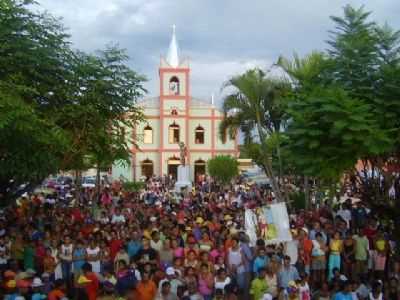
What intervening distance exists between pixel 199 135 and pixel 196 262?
4723 cm

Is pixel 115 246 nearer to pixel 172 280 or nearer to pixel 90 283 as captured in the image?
pixel 90 283

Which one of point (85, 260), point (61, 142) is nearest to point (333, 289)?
point (85, 260)

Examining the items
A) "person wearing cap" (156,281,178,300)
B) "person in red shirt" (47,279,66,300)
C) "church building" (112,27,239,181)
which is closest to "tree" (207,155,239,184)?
"church building" (112,27,239,181)

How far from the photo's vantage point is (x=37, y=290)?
9492 millimetres

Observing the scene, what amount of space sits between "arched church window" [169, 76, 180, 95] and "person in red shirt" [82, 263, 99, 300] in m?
47.3

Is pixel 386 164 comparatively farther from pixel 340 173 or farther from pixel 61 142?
pixel 61 142

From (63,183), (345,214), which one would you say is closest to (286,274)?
(345,214)

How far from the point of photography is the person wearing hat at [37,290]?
9.34 metres

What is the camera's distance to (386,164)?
13.1m

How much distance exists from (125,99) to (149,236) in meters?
4.78

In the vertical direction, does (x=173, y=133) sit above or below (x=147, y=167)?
above

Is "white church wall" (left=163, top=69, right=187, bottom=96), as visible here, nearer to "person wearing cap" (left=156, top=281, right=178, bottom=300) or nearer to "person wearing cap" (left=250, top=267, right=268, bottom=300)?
"person wearing cap" (left=250, top=267, right=268, bottom=300)

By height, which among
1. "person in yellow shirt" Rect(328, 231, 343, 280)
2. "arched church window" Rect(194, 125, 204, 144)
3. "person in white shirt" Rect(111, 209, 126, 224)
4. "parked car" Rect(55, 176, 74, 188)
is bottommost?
"person in yellow shirt" Rect(328, 231, 343, 280)

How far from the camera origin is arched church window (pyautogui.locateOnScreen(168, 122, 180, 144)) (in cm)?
5712
